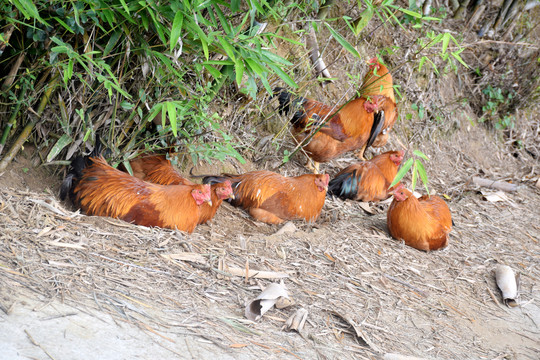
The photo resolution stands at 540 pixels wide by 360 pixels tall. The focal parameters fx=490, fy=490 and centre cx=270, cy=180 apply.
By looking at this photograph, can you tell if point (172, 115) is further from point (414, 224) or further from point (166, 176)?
point (414, 224)

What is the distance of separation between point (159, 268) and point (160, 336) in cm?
77

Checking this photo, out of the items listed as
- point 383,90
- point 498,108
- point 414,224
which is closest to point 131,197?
point 414,224

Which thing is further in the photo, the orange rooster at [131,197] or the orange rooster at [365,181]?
the orange rooster at [365,181]

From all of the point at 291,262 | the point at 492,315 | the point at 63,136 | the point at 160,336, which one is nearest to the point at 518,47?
the point at 492,315

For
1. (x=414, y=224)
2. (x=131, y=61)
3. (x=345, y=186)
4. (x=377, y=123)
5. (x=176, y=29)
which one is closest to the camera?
(x=176, y=29)

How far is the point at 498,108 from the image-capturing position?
937 centimetres

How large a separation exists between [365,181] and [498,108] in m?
5.09

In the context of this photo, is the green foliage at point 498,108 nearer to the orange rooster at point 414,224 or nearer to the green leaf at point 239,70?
the orange rooster at point 414,224

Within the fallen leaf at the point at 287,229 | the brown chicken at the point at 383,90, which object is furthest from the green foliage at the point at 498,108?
the fallen leaf at the point at 287,229

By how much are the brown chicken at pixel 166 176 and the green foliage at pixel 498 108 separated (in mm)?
6502

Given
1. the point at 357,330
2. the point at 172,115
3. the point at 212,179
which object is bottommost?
the point at 357,330

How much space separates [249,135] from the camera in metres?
5.39

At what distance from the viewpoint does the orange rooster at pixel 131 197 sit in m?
3.83

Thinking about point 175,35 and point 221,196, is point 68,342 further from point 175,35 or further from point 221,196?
point 221,196
